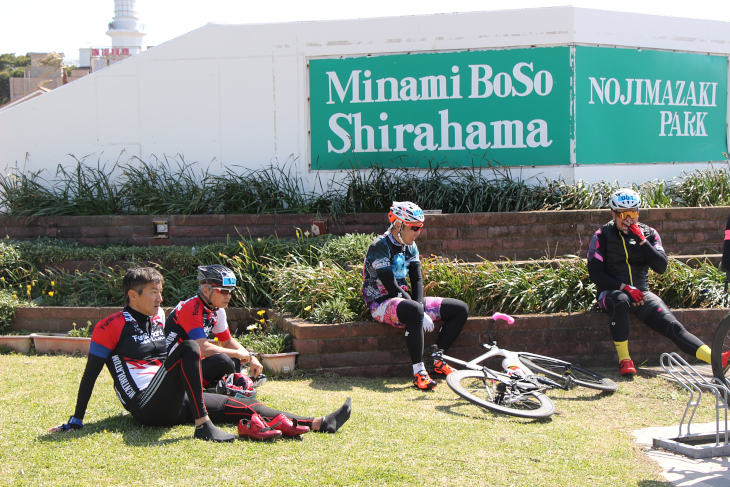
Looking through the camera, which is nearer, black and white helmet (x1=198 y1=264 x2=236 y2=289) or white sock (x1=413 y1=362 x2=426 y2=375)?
black and white helmet (x1=198 y1=264 x2=236 y2=289)

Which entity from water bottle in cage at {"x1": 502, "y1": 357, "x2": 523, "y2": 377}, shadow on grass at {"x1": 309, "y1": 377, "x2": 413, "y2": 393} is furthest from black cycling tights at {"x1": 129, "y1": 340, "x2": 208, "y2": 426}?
water bottle in cage at {"x1": 502, "y1": 357, "x2": 523, "y2": 377}

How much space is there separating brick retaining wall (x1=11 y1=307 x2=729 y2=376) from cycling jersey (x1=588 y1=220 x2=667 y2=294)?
0.38 meters

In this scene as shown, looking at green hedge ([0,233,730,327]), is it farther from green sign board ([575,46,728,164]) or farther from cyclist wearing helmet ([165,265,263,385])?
green sign board ([575,46,728,164])

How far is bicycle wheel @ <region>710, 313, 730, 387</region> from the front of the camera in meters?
5.12

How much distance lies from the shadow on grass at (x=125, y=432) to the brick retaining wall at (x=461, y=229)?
3671 mm

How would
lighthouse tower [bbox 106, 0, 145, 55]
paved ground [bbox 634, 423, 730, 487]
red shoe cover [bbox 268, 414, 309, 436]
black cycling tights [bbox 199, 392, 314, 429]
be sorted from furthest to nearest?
lighthouse tower [bbox 106, 0, 145, 55]
black cycling tights [bbox 199, 392, 314, 429]
red shoe cover [bbox 268, 414, 309, 436]
paved ground [bbox 634, 423, 730, 487]

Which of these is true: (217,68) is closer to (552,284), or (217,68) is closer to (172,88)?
(172,88)

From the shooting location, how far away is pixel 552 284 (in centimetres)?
675

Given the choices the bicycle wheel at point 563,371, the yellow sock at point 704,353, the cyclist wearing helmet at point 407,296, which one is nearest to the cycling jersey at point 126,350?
the cyclist wearing helmet at point 407,296

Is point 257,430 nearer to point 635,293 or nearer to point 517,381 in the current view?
point 517,381

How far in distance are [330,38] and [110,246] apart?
4184 mm

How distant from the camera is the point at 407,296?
596 centimetres

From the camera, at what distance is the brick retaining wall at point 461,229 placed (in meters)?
7.68

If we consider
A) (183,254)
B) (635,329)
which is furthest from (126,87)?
(635,329)
